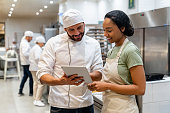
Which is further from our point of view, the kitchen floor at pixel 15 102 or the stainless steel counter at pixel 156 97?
the kitchen floor at pixel 15 102

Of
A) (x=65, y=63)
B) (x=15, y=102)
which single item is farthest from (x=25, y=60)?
(x=65, y=63)

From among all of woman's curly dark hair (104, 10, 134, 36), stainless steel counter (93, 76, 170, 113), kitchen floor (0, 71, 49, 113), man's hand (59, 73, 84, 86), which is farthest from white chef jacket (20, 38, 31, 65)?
woman's curly dark hair (104, 10, 134, 36)

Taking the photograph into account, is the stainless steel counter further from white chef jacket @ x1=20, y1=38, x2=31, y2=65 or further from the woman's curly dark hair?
white chef jacket @ x1=20, y1=38, x2=31, y2=65

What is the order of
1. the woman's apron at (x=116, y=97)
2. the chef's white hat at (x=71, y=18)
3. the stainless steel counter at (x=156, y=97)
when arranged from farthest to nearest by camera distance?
the stainless steel counter at (x=156, y=97) < the chef's white hat at (x=71, y=18) < the woman's apron at (x=116, y=97)

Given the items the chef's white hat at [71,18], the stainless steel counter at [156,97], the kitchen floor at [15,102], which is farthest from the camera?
the kitchen floor at [15,102]

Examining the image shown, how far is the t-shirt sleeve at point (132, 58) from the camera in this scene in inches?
50.1

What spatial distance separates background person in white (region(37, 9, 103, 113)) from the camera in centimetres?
157

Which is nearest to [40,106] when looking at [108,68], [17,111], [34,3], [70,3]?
[17,111]

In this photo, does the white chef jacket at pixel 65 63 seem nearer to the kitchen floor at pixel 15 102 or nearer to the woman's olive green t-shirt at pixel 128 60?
the woman's olive green t-shirt at pixel 128 60

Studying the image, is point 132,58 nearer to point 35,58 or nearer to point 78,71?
point 78,71

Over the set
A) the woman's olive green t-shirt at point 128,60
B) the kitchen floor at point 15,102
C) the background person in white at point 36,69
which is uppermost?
the woman's olive green t-shirt at point 128,60

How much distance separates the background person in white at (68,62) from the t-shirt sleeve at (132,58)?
1.26ft

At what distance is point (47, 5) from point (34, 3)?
25.5 inches

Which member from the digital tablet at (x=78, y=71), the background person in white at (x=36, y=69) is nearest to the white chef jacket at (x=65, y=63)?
the digital tablet at (x=78, y=71)
